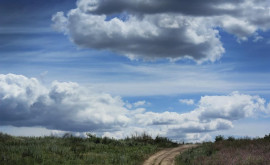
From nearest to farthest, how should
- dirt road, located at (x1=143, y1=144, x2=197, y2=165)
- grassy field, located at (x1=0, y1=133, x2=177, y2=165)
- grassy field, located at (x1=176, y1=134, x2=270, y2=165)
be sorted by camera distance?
1. grassy field, located at (x1=176, y1=134, x2=270, y2=165)
2. grassy field, located at (x1=0, y1=133, x2=177, y2=165)
3. dirt road, located at (x1=143, y1=144, x2=197, y2=165)

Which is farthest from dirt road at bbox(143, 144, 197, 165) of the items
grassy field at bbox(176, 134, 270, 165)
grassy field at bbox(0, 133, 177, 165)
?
grassy field at bbox(176, 134, 270, 165)

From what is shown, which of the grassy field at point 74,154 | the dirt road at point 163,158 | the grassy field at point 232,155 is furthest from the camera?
the dirt road at point 163,158

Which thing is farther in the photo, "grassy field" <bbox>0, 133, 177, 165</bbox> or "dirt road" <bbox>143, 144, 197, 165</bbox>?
"dirt road" <bbox>143, 144, 197, 165</bbox>

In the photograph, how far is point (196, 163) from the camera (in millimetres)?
22750

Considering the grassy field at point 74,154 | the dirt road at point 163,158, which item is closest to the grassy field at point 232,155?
the dirt road at point 163,158

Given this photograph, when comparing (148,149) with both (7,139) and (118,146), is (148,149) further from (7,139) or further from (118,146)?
(7,139)

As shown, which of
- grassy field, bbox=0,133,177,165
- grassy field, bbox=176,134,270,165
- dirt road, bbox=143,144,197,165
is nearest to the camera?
grassy field, bbox=176,134,270,165

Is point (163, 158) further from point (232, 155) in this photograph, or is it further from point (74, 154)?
point (74, 154)

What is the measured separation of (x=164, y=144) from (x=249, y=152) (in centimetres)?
1296

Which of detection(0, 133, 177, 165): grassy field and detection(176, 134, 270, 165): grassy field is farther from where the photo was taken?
→ detection(0, 133, 177, 165): grassy field

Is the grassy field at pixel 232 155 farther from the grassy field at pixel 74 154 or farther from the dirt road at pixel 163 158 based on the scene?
the grassy field at pixel 74 154

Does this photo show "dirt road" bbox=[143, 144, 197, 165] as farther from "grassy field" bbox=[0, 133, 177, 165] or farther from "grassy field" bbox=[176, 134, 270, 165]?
"grassy field" bbox=[176, 134, 270, 165]

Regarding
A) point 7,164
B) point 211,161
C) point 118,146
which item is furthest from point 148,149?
point 7,164

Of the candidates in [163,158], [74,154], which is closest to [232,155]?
[163,158]
